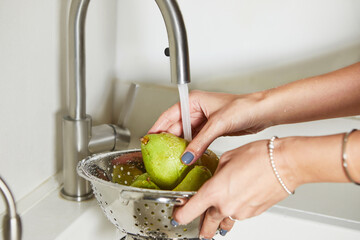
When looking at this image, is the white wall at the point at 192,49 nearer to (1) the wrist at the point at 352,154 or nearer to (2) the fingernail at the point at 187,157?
(2) the fingernail at the point at 187,157

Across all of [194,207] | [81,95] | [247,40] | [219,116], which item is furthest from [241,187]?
[247,40]

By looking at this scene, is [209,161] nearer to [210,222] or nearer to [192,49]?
[210,222]

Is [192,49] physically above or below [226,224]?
above

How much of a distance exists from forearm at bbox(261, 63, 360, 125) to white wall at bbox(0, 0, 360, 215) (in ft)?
0.95

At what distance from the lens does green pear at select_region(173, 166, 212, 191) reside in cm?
52

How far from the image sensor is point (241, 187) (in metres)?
0.48

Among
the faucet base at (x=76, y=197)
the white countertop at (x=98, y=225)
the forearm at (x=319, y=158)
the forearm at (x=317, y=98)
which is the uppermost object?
the forearm at (x=317, y=98)

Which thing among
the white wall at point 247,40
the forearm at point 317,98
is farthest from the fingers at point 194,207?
the white wall at point 247,40

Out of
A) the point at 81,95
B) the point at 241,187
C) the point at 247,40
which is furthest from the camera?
the point at 247,40

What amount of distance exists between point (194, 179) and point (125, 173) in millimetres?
126

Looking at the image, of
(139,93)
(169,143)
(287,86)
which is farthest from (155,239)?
(139,93)

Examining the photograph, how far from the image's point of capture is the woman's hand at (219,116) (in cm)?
63

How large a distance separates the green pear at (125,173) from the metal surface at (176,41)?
139mm

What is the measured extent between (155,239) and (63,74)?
365 millimetres
